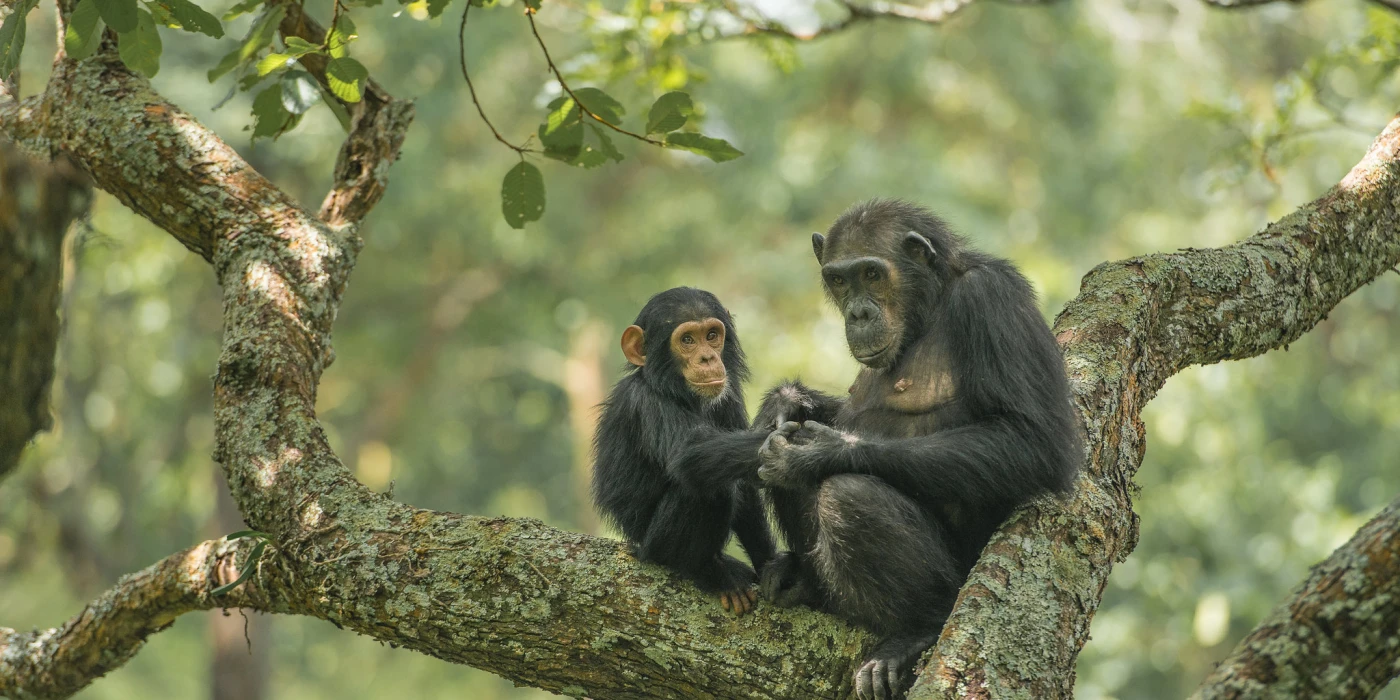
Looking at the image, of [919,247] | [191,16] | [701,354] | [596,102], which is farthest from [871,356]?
[191,16]

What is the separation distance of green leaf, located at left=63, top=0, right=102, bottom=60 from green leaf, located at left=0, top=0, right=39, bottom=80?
123mm

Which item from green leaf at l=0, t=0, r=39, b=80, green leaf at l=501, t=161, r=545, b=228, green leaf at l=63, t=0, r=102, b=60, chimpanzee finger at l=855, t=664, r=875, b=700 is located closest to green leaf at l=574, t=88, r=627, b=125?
green leaf at l=501, t=161, r=545, b=228

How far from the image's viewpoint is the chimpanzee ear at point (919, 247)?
4.91m

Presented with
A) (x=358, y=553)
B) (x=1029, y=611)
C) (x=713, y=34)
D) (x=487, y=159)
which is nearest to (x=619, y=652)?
(x=358, y=553)

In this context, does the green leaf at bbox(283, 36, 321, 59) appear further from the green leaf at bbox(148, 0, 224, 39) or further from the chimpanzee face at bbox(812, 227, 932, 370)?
the chimpanzee face at bbox(812, 227, 932, 370)

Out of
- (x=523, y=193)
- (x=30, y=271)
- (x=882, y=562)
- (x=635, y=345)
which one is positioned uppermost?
(x=30, y=271)

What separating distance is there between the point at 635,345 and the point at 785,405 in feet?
2.61

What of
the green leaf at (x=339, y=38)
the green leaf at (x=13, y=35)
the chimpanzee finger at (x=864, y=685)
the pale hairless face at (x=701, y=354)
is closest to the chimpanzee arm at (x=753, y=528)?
the pale hairless face at (x=701, y=354)

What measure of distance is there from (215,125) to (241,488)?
12465 mm

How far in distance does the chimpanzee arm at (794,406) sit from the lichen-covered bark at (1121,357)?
1124 millimetres

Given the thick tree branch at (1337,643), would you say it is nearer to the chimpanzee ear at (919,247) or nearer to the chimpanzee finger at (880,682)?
the chimpanzee finger at (880,682)

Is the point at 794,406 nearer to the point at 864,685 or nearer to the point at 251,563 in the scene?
the point at 864,685

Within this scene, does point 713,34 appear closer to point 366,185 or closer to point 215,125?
point 366,185

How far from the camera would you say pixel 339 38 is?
399 centimetres
